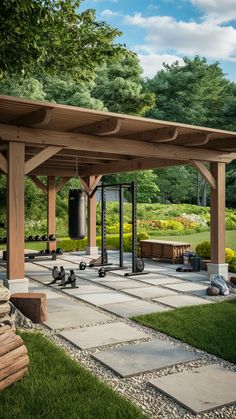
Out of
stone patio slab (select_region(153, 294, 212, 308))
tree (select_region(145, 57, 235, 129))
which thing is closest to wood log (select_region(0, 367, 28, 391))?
stone patio slab (select_region(153, 294, 212, 308))

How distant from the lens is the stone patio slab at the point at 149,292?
7723mm

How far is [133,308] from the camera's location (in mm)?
6750

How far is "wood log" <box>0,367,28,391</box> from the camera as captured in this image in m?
3.63

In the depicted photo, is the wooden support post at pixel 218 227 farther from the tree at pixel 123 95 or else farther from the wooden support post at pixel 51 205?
the tree at pixel 123 95

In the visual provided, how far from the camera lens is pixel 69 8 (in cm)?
1129

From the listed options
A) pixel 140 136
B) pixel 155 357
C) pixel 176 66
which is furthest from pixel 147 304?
pixel 176 66

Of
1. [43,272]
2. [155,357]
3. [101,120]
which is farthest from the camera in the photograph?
[43,272]

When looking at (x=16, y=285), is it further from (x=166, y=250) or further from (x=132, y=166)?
(x=166, y=250)

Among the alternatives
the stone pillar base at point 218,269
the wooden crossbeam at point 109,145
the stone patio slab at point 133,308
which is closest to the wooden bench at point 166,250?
the stone pillar base at point 218,269

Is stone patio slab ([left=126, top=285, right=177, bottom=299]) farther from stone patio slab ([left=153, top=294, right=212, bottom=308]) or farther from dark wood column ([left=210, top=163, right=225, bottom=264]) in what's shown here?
dark wood column ([left=210, top=163, right=225, bottom=264])

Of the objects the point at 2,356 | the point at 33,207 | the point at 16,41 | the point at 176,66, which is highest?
the point at 176,66

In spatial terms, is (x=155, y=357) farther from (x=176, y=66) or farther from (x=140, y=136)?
(x=176, y=66)

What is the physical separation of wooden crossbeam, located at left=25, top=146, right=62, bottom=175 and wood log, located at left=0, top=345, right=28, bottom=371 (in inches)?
150

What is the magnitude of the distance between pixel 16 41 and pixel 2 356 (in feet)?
22.4
